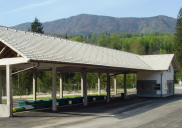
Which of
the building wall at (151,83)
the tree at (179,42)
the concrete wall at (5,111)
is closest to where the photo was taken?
the concrete wall at (5,111)

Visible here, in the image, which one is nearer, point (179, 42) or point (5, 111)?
point (5, 111)

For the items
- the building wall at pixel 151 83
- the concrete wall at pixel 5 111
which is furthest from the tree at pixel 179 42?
the concrete wall at pixel 5 111

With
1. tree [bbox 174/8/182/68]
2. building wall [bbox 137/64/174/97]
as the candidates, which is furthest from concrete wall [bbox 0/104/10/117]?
tree [bbox 174/8/182/68]

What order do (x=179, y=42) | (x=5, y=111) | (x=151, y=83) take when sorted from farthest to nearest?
(x=179, y=42), (x=151, y=83), (x=5, y=111)

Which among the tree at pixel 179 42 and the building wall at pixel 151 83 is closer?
the building wall at pixel 151 83

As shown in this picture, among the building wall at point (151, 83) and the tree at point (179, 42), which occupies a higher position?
the tree at point (179, 42)

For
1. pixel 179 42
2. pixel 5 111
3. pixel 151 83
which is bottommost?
pixel 5 111

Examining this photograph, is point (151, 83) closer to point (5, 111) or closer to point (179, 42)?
point (5, 111)

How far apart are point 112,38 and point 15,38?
139 meters

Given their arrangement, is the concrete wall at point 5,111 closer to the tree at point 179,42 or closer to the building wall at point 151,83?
the building wall at point 151,83

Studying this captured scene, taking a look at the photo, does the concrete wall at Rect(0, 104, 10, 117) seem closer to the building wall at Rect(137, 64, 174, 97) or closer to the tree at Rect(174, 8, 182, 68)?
the building wall at Rect(137, 64, 174, 97)

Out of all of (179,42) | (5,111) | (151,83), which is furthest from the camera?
(179,42)

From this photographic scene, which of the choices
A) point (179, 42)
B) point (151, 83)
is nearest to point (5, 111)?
point (151, 83)

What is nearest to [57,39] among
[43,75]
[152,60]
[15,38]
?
[15,38]
